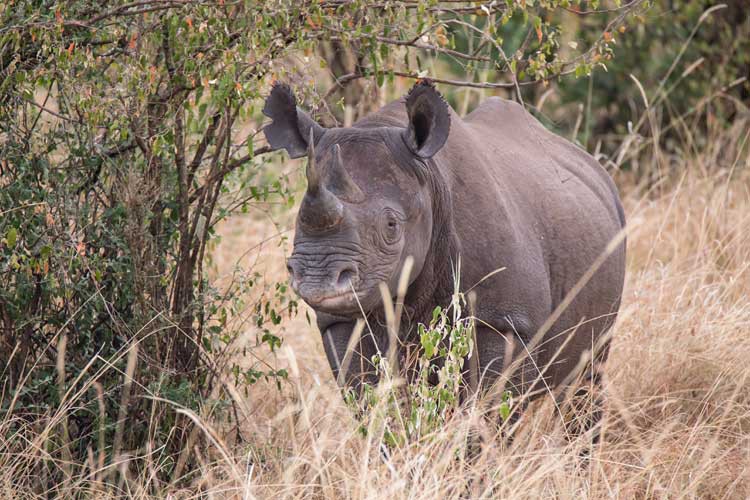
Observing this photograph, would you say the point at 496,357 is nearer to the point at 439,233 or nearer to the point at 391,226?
A: the point at 439,233

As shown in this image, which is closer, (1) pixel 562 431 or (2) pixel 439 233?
(2) pixel 439 233

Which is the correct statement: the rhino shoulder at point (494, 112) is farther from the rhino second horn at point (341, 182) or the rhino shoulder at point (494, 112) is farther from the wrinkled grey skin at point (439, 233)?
the rhino second horn at point (341, 182)

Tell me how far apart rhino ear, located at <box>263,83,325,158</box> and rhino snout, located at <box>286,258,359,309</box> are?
69 cm

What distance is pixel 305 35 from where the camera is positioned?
16.1 feet

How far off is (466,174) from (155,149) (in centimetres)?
118

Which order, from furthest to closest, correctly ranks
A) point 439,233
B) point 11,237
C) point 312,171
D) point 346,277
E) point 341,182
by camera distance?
point 439,233 < point 11,237 < point 341,182 < point 346,277 < point 312,171

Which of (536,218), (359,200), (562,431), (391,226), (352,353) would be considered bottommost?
(562,431)

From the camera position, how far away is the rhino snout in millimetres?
4082

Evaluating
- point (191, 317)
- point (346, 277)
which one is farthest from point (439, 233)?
point (191, 317)

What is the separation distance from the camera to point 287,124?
15.6ft

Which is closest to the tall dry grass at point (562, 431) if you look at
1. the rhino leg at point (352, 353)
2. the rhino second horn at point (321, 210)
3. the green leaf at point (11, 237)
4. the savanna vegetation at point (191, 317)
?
the savanna vegetation at point (191, 317)

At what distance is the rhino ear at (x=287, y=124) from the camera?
15.5 ft

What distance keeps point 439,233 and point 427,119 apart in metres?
0.44

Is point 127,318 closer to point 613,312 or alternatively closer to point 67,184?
point 67,184
